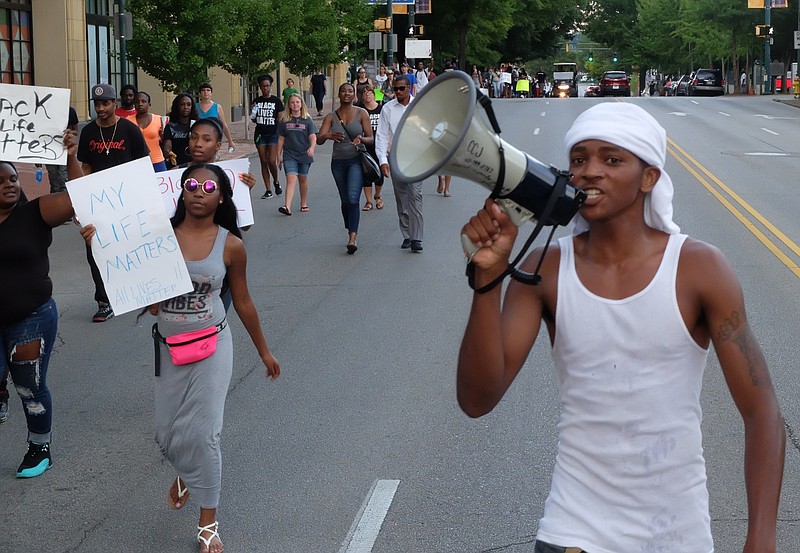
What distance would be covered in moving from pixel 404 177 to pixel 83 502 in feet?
12.5

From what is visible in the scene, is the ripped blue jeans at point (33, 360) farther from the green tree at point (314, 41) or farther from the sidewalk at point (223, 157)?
the green tree at point (314, 41)

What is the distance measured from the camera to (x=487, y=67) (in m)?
74.9

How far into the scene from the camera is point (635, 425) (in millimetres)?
2818

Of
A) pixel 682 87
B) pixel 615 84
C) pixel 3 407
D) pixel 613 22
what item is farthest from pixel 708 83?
pixel 3 407

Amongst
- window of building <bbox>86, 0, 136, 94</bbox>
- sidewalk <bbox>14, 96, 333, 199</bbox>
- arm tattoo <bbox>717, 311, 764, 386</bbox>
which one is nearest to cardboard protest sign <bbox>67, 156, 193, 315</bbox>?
arm tattoo <bbox>717, 311, 764, 386</bbox>

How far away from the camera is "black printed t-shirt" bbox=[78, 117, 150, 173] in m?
10.6

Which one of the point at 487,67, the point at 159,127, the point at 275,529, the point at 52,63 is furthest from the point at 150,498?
the point at 487,67

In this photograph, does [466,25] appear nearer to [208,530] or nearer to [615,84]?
[615,84]

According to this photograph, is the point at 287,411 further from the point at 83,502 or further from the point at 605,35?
the point at 605,35

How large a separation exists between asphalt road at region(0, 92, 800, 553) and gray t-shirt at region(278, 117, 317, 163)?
3.22 metres

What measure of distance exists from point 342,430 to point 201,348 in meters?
1.91

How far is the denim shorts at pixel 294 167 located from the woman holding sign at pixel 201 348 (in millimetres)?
11024

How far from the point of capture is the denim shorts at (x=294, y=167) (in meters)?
16.5

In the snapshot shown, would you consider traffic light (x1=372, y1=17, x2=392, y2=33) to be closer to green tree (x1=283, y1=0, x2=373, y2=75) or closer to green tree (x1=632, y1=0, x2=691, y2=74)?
green tree (x1=283, y1=0, x2=373, y2=75)
